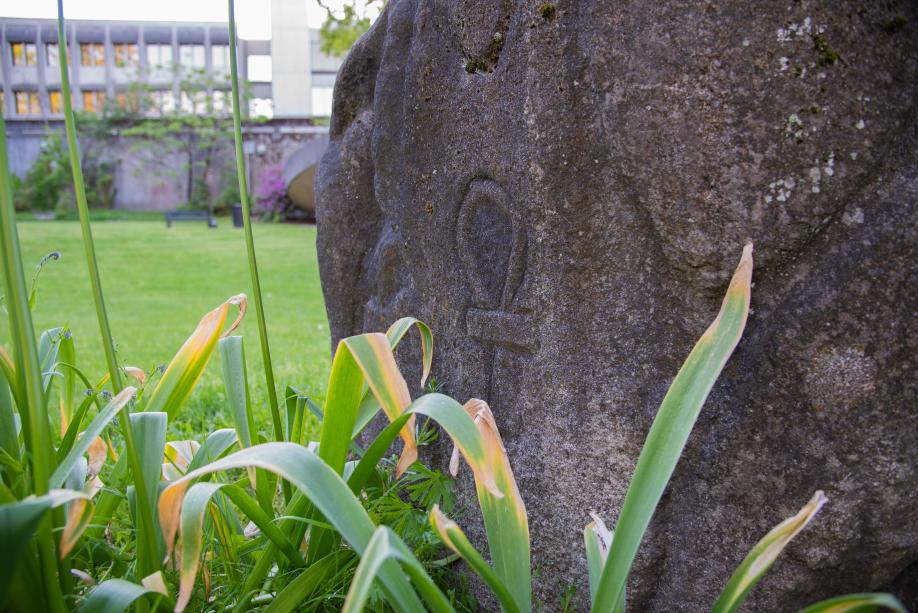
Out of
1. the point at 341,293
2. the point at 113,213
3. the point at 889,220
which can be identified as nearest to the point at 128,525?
the point at 341,293

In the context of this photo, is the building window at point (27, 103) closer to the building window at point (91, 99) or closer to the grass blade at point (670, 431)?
the building window at point (91, 99)

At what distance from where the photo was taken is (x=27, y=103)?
2270 cm

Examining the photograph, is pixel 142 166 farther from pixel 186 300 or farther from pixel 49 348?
pixel 49 348

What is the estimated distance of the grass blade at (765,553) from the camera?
38.1 inches

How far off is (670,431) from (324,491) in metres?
0.46

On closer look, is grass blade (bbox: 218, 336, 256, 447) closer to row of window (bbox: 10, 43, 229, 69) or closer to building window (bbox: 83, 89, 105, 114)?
row of window (bbox: 10, 43, 229, 69)

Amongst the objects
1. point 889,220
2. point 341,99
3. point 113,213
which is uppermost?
point 341,99

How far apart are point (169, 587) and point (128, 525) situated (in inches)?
19.9

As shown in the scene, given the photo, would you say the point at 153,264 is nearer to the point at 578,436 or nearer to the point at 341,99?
the point at 341,99

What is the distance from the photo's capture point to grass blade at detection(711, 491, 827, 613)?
97 cm

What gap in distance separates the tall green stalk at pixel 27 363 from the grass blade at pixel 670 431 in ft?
2.47

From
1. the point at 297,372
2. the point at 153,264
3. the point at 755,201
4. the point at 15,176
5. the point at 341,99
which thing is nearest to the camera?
the point at 755,201

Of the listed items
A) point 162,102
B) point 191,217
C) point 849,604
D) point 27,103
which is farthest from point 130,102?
point 849,604

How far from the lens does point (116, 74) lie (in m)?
23.2
